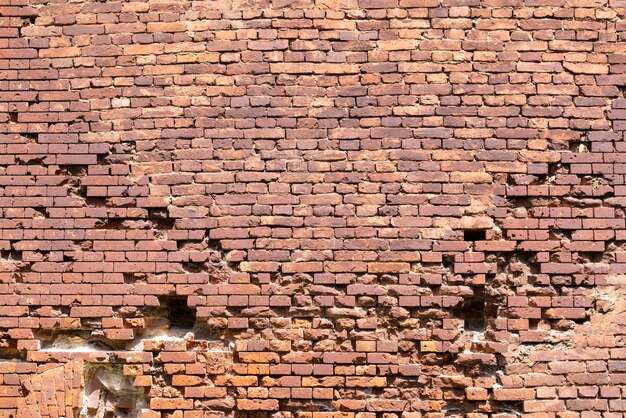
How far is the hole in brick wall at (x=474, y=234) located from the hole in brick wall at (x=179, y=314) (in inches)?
65.8

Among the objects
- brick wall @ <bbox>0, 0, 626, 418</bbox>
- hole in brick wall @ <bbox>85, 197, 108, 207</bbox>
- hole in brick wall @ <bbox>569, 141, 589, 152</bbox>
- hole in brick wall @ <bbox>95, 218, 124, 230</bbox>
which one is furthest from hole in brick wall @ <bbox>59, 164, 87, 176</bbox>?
hole in brick wall @ <bbox>569, 141, 589, 152</bbox>

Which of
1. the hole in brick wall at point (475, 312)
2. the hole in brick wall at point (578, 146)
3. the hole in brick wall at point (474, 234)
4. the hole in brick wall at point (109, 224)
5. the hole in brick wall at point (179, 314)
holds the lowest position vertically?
the hole in brick wall at point (179, 314)

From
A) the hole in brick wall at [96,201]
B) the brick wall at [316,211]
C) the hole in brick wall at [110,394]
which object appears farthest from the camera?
the hole in brick wall at [96,201]

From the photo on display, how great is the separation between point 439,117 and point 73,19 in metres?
2.35

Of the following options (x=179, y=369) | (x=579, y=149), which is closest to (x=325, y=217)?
(x=179, y=369)

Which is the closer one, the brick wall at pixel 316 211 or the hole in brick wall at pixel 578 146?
the brick wall at pixel 316 211

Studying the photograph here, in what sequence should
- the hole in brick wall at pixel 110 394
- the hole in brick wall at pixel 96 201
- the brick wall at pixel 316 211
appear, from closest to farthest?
the brick wall at pixel 316 211
the hole in brick wall at pixel 110 394
the hole in brick wall at pixel 96 201

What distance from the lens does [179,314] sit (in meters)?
4.15

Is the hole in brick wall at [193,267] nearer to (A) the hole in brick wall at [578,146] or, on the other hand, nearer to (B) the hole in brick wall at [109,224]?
(B) the hole in brick wall at [109,224]

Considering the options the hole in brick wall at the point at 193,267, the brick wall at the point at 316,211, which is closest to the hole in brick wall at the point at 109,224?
Answer: the brick wall at the point at 316,211

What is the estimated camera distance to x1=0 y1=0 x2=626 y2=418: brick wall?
12.9ft

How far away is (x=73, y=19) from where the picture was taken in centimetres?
431

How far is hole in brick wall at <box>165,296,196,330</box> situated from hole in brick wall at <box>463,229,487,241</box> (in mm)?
1671

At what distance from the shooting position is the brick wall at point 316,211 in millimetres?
3943
